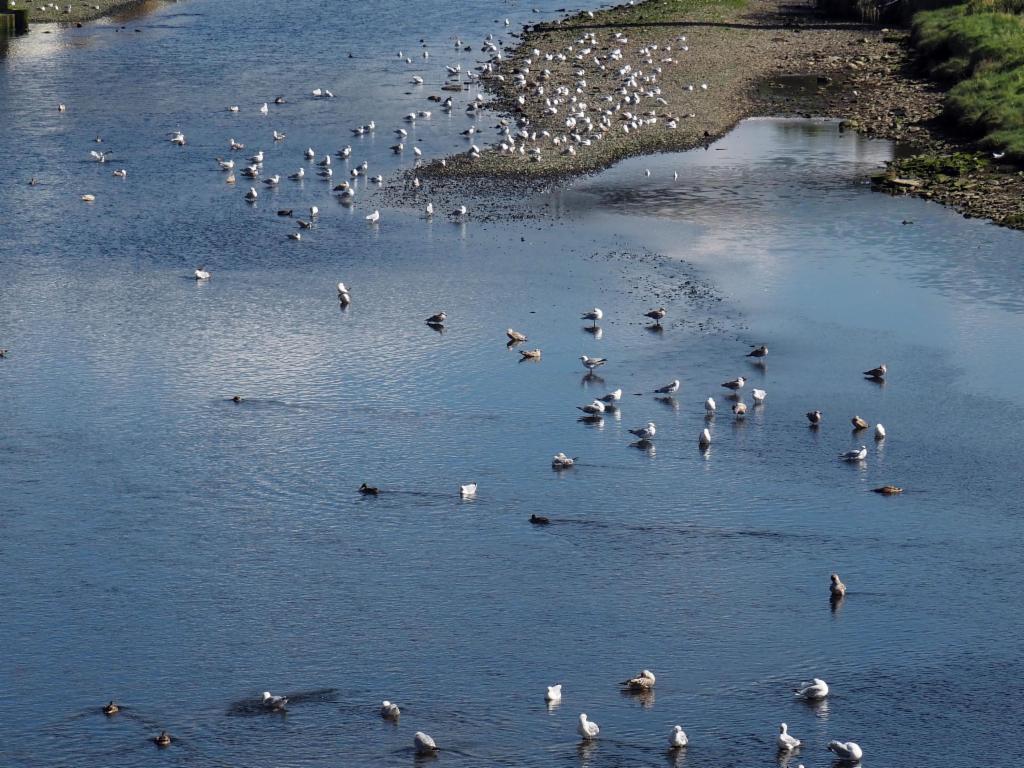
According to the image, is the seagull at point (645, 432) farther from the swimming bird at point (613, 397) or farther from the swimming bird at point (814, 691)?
the swimming bird at point (814, 691)

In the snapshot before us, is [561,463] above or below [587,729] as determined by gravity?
above

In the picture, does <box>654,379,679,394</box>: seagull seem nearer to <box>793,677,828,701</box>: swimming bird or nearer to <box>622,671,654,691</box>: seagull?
<box>622,671,654,691</box>: seagull

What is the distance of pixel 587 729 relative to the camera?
66.4 feet

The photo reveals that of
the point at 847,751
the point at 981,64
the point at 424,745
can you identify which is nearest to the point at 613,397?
the point at 847,751

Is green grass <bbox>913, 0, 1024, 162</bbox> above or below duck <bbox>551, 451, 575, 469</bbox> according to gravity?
above

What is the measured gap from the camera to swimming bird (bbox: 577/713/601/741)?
66.4 ft

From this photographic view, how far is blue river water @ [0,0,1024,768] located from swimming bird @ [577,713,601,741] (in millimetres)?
205

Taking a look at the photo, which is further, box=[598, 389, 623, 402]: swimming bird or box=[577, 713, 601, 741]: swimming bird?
box=[598, 389, 623, 402]: swimming bird

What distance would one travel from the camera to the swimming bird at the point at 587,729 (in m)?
20.2

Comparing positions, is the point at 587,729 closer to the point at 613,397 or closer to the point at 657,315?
the point at 613,397

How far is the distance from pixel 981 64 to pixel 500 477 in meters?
37.8

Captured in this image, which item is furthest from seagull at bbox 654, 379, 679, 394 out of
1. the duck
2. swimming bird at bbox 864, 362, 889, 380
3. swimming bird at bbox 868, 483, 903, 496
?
swimming bird at bbox 868, 483, 903, 496

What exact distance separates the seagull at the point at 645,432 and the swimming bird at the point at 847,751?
1016 centimetres

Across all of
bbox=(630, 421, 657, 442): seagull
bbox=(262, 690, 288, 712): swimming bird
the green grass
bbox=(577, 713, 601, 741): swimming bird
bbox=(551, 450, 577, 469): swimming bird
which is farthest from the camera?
the green grass
